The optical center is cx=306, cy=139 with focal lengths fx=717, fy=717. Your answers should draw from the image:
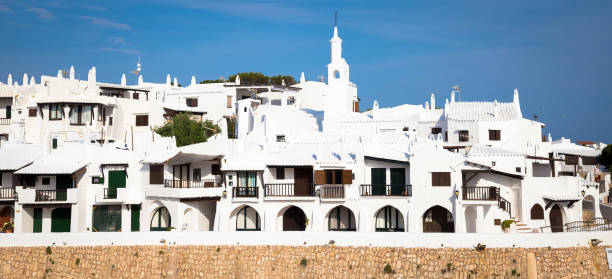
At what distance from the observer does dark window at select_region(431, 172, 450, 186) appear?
142ft

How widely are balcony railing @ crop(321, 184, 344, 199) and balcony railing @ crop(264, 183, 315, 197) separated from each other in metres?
0.99

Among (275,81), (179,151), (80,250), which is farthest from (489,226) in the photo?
(275,81)

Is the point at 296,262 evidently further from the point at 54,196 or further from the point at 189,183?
the point at 54,196

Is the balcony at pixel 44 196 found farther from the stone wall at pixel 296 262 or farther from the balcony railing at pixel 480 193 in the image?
the balcony railing at pixel 480 193

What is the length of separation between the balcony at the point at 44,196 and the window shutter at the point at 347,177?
1770 centimetres

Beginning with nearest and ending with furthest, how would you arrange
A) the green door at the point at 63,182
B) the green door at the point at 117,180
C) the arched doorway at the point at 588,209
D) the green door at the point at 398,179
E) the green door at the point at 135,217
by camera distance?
the green door at the point at 398,179, the green door at the point at 135,217, the green door at the point at 117,180, the green door at the point at 63,182, the arched doorway at the point at 588,209

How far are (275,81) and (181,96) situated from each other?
A: 96.7ft

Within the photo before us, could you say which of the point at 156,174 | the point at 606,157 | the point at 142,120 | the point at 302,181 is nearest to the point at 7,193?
the point at 156,174

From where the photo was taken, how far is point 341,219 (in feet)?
152

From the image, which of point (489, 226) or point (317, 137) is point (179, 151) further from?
point (489, 226)

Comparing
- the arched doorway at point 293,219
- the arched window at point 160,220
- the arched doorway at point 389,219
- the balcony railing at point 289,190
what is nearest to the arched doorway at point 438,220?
the arched doorway at point 389,219

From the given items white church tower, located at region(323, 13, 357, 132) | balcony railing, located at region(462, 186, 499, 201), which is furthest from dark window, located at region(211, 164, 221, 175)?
balcony railing, located at region(462, 186, 499, 201)

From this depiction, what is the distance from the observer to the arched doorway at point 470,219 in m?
43.6

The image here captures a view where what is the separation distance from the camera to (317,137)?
5350 cm
